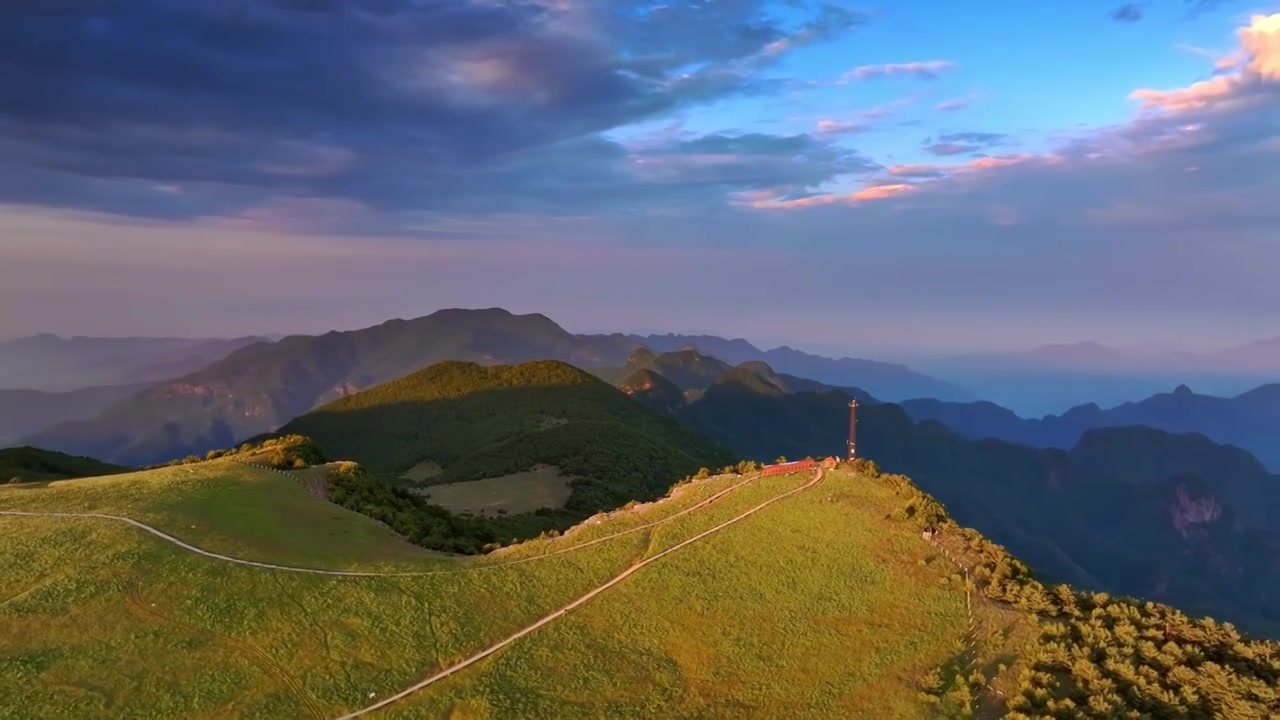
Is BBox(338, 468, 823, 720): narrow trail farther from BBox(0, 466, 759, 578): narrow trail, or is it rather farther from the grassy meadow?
BBox(0, 466, 759, 578): narrow trail

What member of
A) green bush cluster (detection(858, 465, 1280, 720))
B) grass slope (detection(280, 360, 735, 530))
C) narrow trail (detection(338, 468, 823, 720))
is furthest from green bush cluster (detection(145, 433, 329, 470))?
green bush cluster (detection(858, 465, 1280, 720))

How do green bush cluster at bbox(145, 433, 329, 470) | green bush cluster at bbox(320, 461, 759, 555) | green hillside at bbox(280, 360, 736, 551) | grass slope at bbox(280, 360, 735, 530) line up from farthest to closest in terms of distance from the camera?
grass slope at bbox(280, 360, 735, 530) → green hillside at bbox(280, 360, 736, 551) → green bush cluster at bbox(145, 433, 329, 470) → green bush cluster at bbox(320, 461, 759, 555)

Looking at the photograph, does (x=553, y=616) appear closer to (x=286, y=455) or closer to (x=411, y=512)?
(x=411, y=512)

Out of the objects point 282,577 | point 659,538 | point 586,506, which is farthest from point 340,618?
point 586,506

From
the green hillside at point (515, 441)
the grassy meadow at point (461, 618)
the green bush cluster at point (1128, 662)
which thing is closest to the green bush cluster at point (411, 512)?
the green hillside at point (515, 441)

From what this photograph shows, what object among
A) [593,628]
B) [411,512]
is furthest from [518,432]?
[593,628]

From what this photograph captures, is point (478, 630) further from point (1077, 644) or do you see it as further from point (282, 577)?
point (1077, 644)
